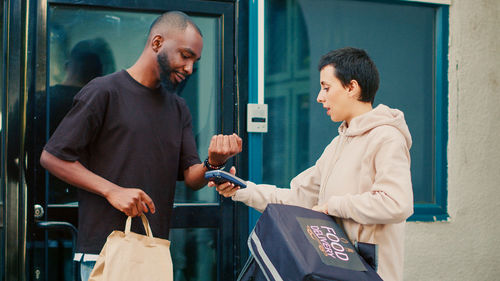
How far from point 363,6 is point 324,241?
2325mm

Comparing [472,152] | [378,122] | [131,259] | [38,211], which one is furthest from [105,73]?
[472,152]

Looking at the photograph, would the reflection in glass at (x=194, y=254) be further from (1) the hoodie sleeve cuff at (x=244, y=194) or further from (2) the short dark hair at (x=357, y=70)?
(2) the short dark hair at (x=357, y=70)

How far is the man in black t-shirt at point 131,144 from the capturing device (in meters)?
1.90

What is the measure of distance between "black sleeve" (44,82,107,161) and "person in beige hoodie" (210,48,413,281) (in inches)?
24.6

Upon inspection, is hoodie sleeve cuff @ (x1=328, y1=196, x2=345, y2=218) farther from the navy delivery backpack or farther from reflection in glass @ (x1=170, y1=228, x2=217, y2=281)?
reflection in glass @ (x1=170, y1=228, x2=217, y2=281)

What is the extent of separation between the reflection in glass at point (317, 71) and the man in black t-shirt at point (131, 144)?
1.17 metres

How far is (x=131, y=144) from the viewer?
202cm

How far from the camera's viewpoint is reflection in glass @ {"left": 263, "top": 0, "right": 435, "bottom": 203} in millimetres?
3326

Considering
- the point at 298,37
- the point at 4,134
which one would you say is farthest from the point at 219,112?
the point at 4,134

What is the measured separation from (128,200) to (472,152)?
275 centimetres

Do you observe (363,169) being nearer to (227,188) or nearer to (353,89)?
(353,89)

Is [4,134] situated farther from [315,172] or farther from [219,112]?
[315,172]

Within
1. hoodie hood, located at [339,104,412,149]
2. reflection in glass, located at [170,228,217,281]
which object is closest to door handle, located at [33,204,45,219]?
reflection in glass, located at [170,228,217,281]

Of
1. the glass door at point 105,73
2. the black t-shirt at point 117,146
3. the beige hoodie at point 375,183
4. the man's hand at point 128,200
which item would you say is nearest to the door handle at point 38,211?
the glass door at point 105,73
